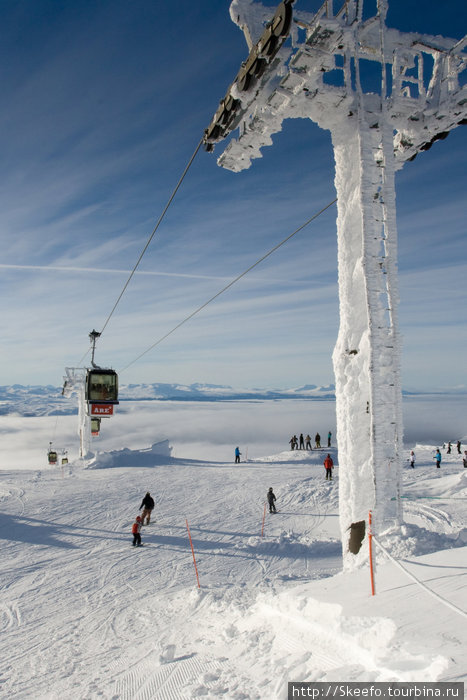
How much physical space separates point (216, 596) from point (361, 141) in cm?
926

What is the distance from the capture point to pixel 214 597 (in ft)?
28.5

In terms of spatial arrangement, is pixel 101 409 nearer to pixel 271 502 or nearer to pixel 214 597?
pixel 271 502

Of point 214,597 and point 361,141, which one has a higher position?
point 361,141

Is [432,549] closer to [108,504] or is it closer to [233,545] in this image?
[233,545]

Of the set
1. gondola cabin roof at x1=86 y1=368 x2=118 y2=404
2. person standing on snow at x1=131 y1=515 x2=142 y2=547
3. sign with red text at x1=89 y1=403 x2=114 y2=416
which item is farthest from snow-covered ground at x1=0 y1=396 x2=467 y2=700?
gondola cabin roof at x1=86 y1=368 x2=118 y2=404

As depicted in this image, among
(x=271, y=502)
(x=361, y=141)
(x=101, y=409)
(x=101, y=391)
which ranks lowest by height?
(x=271, y=502)

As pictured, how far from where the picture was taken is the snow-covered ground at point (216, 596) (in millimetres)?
4453

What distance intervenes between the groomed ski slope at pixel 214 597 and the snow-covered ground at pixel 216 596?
0.10ft

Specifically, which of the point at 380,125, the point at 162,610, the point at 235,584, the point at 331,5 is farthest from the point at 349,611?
the point at 331,5

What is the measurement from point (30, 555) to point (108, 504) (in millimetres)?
5381

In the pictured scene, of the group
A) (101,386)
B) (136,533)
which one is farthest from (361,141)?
(101,386)

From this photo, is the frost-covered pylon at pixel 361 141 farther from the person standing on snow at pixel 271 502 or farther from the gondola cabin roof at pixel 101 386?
the gondola cabin roof at pixel 101 386

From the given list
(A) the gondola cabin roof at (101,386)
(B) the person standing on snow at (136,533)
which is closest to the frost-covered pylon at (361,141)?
(B) the person standing on snow at (136,533)

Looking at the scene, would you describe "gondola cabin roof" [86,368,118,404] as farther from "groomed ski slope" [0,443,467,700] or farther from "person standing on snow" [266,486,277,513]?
"person standing on snow" [266,486,277,513]
